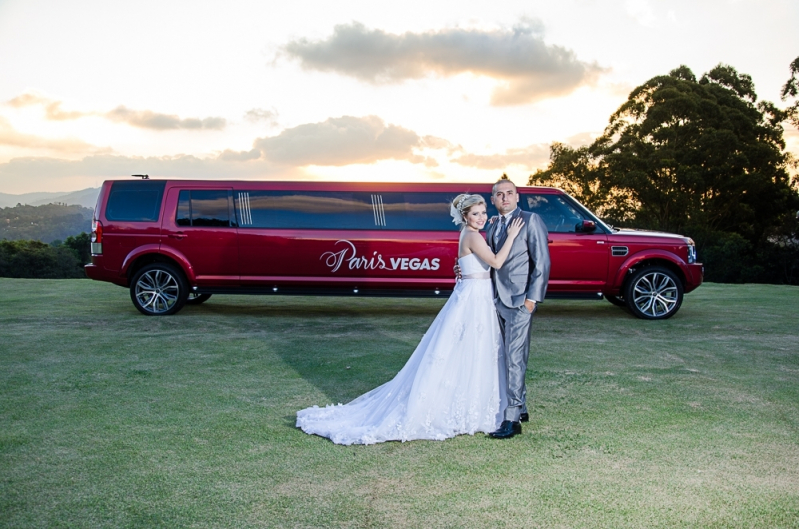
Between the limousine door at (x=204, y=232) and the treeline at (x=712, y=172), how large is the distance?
1038 inches

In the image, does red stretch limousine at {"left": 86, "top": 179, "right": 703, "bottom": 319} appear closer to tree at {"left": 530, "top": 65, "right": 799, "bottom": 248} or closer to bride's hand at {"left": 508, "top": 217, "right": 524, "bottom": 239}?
bride's hand at {"left": 508, "top": 217, "right": 524, "bottom": 239}

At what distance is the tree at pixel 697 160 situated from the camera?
3141cm

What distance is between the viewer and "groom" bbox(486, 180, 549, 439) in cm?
443

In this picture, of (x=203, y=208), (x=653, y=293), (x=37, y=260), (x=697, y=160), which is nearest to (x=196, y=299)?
(x=203, y=208)

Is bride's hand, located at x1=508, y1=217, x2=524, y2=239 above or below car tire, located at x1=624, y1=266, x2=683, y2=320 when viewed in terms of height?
above

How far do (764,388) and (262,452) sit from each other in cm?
443

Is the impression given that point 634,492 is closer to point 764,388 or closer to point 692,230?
point 764,388

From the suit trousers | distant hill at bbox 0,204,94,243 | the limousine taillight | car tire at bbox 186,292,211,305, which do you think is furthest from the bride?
distant hill at bbox 0,204,94,243

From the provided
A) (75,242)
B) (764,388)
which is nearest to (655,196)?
(764,388)

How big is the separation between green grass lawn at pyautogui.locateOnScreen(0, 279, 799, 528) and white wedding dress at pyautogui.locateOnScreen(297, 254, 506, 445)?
0.15 m

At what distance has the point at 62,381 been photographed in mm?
5957

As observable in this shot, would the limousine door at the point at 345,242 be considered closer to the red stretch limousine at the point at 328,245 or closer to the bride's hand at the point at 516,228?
the red stretch limousine at the point at 328,245

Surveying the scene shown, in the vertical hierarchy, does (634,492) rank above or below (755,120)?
below

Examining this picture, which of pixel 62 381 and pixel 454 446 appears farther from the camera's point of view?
pixel 62 381
